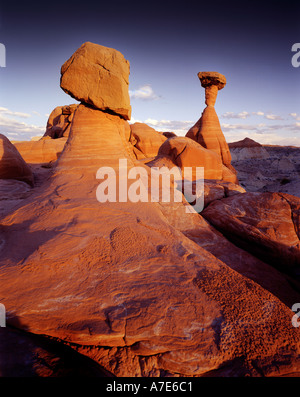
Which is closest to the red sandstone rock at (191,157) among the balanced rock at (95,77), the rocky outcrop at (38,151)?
the balanced rock at (95,77)

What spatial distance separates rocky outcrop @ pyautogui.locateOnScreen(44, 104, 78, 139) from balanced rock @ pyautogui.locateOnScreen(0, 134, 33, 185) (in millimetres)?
8189

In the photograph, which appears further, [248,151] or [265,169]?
[248,151]

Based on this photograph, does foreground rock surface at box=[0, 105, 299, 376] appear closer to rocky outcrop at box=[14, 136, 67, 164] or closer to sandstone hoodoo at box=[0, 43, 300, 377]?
sandstone hoodoo at box=[0, 43, 300, 377]

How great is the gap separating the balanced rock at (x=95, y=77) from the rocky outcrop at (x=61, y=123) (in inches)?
407

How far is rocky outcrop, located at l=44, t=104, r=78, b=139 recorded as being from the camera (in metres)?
16.2

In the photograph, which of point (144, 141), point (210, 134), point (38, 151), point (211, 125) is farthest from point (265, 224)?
point (144, 141)

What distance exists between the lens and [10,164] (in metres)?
5.54

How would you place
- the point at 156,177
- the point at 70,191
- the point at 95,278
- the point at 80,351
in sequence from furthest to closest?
the point at 156,177
the point at 70,191
the point at 95,278
the point at 80,351

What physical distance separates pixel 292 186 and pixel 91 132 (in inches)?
576

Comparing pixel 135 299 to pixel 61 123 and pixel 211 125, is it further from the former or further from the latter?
pixel 61 123

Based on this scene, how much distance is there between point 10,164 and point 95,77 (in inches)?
146

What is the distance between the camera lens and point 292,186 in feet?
44.0
